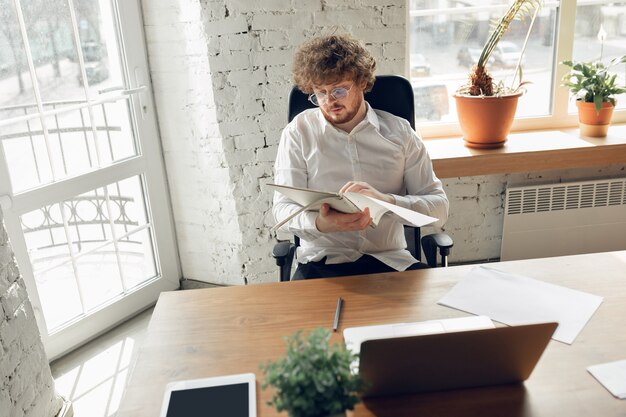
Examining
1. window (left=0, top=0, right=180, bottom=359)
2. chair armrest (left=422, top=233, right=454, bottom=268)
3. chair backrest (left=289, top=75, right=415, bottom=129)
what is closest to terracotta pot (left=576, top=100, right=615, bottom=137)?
chair backrest (left=289, top=75, right=415, bottom=129)

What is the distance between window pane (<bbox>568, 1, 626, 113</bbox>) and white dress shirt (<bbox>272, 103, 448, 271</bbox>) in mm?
1562

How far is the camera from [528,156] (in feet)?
8.52

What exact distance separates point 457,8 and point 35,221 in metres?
→ 2.15

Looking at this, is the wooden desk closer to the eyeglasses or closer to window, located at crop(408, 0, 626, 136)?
the eyeglasses

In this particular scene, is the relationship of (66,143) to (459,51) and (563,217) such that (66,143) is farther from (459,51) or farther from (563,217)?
(563,217)

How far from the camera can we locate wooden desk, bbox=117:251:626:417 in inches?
38.7

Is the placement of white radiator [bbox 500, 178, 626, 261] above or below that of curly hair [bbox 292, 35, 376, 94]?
below

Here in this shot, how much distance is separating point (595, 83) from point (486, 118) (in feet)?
1.89

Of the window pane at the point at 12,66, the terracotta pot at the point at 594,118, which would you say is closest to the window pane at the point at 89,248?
the window pane at the point at 12,66

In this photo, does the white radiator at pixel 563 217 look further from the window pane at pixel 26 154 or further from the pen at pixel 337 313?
the window pane at pixel 26 154

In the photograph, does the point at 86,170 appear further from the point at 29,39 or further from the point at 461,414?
the point at 461,414

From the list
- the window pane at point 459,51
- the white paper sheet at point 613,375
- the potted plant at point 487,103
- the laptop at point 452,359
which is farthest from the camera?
the window pane at point 459,51

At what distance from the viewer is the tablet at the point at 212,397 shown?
3.24 feet

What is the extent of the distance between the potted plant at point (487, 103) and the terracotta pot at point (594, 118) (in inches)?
15.1
